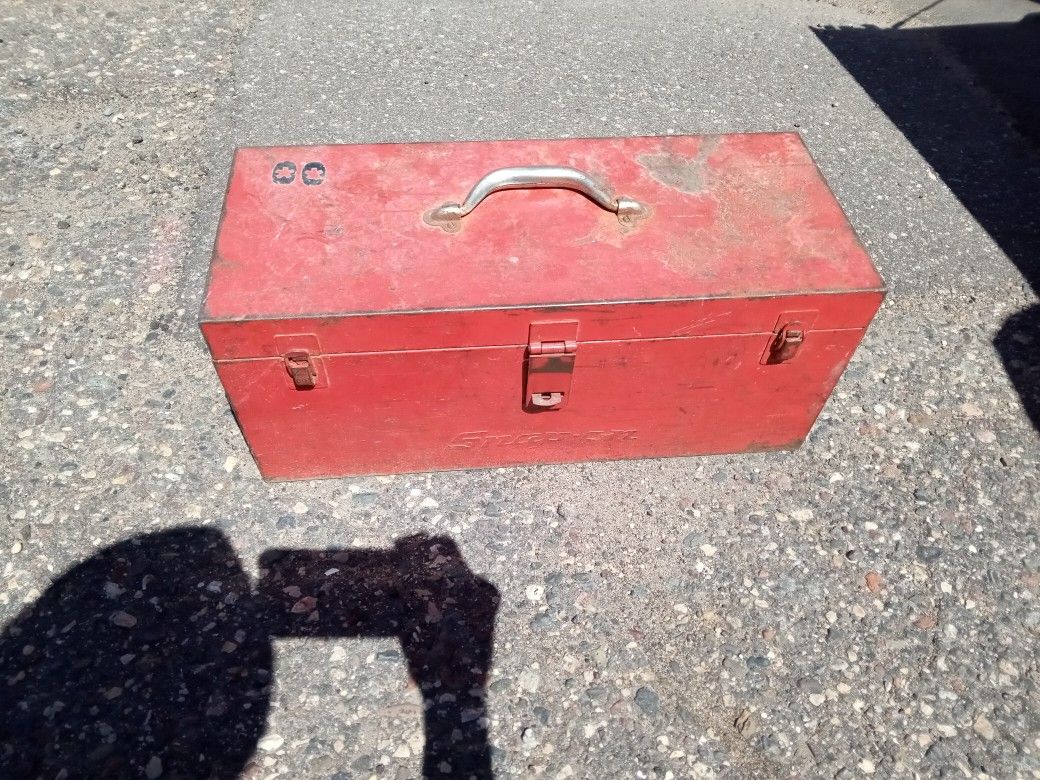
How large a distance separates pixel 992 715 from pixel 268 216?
247 centimetres

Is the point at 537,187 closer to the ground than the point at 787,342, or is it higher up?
higher up

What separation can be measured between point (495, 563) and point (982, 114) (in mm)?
4212

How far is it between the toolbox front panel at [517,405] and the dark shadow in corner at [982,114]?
123 cm

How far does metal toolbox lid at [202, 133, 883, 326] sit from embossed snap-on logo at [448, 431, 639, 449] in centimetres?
59

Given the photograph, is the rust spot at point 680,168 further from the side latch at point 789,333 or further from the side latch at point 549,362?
the side latch at point 549,362

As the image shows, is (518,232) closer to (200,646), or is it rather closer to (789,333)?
(789,333)

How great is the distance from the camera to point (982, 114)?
426cm

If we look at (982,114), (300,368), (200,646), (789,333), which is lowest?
(200,646)

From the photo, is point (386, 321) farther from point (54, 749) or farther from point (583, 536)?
point (54, 749)

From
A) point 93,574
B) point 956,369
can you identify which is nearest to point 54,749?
point 93,574

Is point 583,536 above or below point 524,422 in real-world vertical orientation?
below

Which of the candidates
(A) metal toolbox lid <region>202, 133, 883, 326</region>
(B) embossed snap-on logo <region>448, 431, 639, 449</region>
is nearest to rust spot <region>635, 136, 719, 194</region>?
(A) metal toolbox lid <region>202, 133, 883, 326</region>

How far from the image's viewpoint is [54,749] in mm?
1785

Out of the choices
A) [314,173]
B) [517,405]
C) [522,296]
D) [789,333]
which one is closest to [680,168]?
[789,333]
